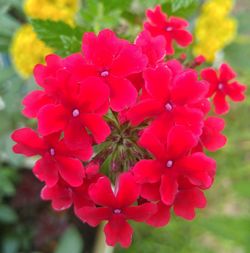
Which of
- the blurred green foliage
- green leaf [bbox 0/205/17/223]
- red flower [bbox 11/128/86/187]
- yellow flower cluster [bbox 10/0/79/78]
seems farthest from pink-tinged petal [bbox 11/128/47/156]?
green leaf [bbox 0/205/17/223]

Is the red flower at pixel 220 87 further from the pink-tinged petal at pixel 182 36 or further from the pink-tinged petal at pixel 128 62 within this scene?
the pink-tinged petal at pixel 128 62

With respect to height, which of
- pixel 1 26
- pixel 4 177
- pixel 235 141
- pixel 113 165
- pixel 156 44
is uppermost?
pixel 156 44

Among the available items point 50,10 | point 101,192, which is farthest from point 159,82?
point 50,10

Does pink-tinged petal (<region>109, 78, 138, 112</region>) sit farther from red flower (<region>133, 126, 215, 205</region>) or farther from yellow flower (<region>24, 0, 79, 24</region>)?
yellow flower (<region>24, 0, 79, 24</region>)

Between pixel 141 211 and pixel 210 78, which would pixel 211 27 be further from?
pixel 141 211

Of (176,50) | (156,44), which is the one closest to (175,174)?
(156,44)

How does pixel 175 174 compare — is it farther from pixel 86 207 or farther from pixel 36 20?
pixel 36 20
